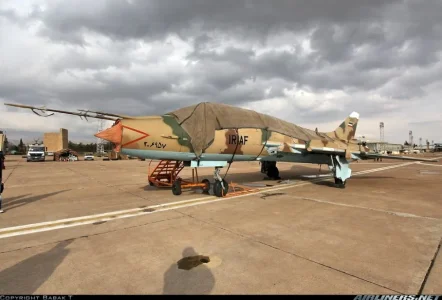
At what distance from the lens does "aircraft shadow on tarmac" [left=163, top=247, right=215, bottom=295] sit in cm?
322

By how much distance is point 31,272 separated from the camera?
3.71 m

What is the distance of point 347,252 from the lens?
4504 mm

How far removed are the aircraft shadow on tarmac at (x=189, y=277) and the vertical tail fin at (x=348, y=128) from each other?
1651cm

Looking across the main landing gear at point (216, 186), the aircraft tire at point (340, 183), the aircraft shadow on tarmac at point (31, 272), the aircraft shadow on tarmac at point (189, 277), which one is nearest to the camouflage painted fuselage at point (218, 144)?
→ the main landing gear at point (216, 186)

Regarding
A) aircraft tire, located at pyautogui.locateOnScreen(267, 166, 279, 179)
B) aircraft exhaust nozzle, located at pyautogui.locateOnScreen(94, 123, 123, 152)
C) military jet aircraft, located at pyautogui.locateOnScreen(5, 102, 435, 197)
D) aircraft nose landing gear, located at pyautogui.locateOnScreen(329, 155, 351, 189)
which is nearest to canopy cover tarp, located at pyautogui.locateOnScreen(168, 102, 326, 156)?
military jet aircraft, located at pyautogui.locateOnScreen(5, 102, 435, 197)

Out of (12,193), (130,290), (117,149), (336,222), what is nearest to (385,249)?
(336,222)

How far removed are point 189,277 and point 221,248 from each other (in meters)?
1.19

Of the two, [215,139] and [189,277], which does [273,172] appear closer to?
[215,139]

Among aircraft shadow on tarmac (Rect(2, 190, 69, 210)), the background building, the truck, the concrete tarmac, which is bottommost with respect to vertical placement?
the concrete tarmac

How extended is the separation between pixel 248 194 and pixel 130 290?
7.60 metres

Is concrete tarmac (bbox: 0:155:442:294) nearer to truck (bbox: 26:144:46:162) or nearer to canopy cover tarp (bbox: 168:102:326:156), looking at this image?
canopy cover tarp (bbox: 168:102:326:156)

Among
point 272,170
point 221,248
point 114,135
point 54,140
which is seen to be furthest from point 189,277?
point 54,140

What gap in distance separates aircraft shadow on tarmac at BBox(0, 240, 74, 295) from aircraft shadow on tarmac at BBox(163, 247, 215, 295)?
5.67ft

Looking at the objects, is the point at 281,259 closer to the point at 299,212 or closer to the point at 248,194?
the point at 299,212
